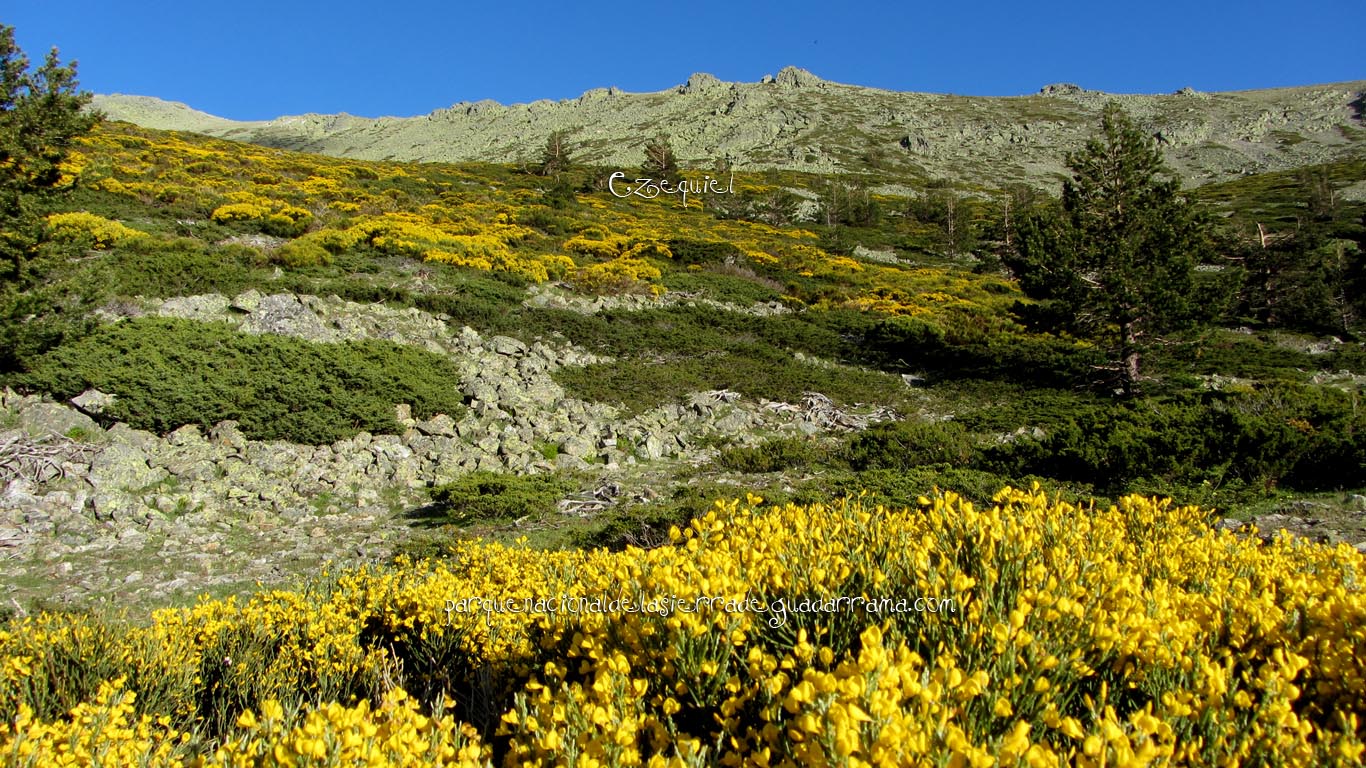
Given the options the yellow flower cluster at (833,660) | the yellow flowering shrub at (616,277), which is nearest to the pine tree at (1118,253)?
the yellow flowering shrub at (616,277)

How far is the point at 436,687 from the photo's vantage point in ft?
13.7

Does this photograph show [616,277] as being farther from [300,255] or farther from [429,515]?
[429,515]

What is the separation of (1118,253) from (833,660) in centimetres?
1518

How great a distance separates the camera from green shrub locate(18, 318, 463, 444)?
9516 millimetres

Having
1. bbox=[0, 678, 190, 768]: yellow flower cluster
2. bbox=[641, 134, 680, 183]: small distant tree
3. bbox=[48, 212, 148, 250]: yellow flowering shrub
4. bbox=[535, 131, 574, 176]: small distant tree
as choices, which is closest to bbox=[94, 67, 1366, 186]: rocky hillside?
bbox=[641, 134, 680, 183]: small distant tree

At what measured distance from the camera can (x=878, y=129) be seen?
94625mm

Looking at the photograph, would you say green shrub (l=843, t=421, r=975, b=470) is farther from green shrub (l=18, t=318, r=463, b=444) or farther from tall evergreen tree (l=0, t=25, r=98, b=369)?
tall evergreen tree (l=0, t=25, r=98, b=369)

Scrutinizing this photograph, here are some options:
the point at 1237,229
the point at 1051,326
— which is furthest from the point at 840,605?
the point at 1237,229

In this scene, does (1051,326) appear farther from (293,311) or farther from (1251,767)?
(293,311)

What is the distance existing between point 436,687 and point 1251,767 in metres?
4.05

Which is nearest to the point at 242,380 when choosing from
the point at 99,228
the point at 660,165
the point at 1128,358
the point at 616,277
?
the point at 99,228

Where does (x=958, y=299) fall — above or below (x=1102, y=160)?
below

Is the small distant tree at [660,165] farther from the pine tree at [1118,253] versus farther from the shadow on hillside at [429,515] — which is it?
the shadow on hillside at [429,515]

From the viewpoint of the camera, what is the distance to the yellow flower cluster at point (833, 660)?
71.0 inches
